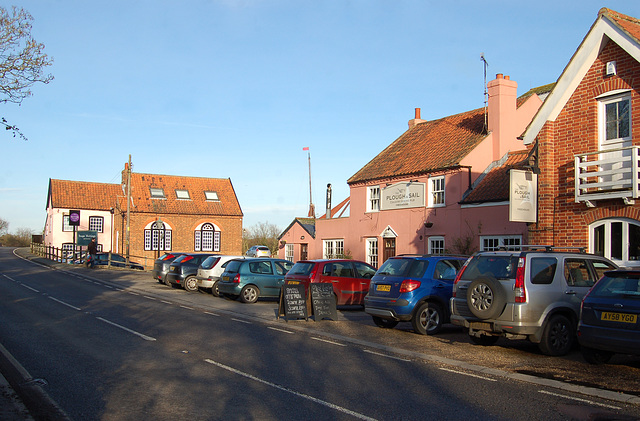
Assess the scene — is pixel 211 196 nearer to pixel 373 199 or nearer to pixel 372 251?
pixel 373 199

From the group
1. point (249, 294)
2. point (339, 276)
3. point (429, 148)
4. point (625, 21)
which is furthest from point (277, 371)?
point (429, 148)

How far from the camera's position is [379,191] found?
93.2 feet

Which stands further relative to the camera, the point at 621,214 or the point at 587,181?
the point at 587,181

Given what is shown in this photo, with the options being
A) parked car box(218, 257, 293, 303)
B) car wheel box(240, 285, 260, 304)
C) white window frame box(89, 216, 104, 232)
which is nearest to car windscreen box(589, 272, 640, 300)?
parked car box(218, 257, 293, 303)

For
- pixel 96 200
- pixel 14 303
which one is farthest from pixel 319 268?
pixel 96 200

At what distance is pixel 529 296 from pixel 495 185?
13569 mm

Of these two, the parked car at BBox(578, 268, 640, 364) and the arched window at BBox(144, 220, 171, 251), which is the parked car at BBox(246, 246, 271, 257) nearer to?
the arched window at BBox(144, 220, 171, 251)

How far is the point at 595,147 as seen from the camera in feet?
47.4

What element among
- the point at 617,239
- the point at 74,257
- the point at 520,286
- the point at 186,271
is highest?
the point at 617,239

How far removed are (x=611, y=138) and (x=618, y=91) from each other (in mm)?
1153

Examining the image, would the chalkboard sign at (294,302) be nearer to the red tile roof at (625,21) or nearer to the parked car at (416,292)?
the parked car at (416,292)

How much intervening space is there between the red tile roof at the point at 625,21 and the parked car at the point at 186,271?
663 inches

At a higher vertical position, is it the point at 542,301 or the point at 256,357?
the point at 542,301

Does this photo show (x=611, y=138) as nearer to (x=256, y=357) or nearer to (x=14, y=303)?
(x=256, y=357)
